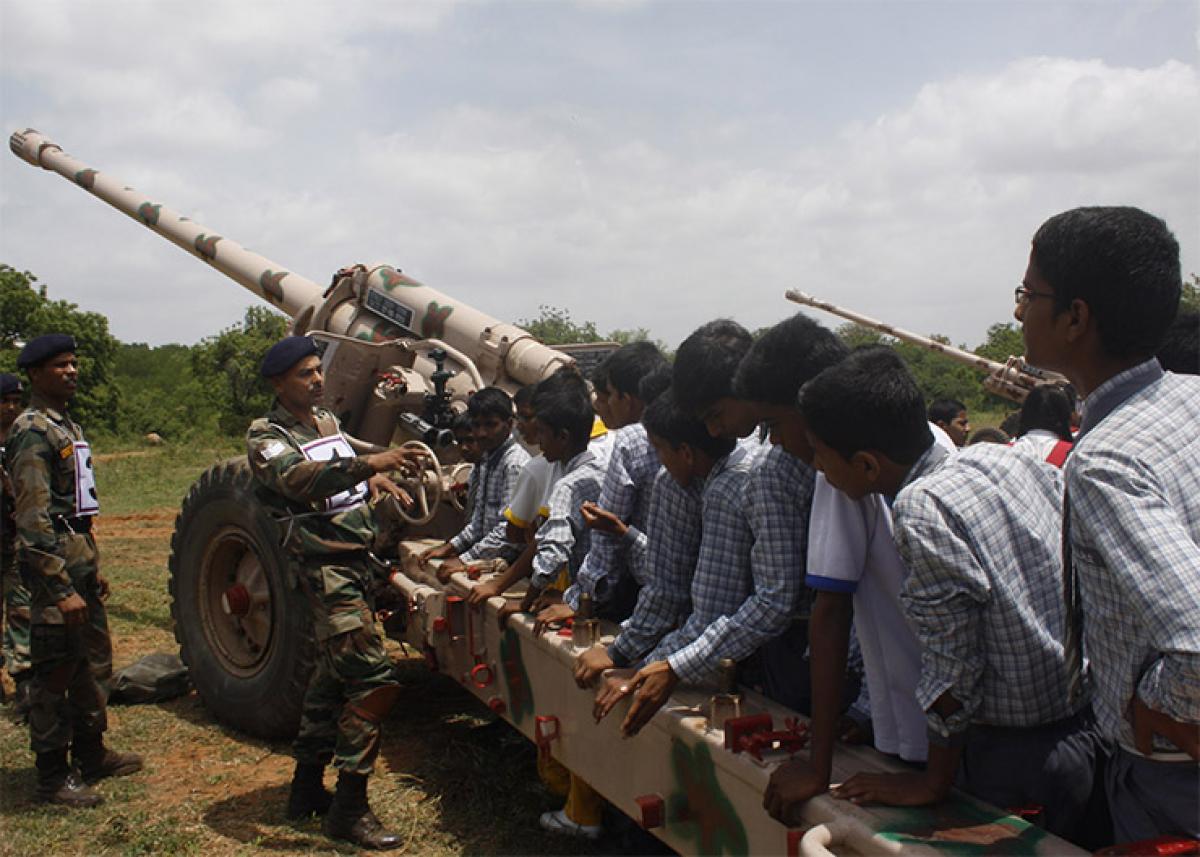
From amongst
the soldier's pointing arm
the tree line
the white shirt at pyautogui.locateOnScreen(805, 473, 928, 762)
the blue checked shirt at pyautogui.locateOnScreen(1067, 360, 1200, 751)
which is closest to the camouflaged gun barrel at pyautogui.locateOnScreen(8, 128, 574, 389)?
the soldier's pointing arm

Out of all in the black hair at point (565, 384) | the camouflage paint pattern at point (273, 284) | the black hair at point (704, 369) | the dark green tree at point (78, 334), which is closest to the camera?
the black hair at point (704, 369)

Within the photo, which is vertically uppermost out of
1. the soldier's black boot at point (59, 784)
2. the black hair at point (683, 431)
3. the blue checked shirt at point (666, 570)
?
the black hair at point (683, 431)

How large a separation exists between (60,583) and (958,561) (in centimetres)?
361

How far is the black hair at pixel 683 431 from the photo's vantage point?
112 inches

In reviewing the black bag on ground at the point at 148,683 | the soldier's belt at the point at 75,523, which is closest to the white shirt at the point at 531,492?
the soldier's belt at the point at 75,523

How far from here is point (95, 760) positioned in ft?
14.7

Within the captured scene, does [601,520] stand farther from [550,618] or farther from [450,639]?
[450,639]

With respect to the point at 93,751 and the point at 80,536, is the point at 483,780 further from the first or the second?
the point at 80,536

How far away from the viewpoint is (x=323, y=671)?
3.93 metres

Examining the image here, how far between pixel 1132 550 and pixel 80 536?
4.07m

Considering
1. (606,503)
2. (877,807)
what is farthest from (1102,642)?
(606,503)

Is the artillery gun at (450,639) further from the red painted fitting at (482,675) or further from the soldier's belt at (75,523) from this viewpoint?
the soldier's belt at (75,523)

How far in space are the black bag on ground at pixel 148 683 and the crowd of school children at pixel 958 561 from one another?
10.9 ft

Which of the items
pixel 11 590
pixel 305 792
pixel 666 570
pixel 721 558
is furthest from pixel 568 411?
pixel 11 590
